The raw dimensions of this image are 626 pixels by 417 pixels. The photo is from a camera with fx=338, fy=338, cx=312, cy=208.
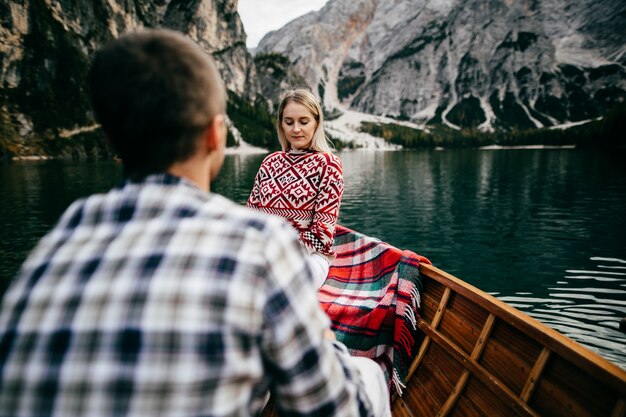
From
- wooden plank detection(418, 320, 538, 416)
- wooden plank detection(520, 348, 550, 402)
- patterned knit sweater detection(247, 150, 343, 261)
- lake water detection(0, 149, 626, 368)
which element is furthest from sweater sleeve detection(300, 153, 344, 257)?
lake water detection(0, 149, 626, 368)

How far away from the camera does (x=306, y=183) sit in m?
4.16

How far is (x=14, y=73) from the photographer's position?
357 ft

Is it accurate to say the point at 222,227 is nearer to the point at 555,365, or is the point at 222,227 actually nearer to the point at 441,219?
the point at 555,365

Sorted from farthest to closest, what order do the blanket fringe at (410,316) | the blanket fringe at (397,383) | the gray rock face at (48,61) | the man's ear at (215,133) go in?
the gray rock face at (48,61)
the blanket fringe at (410,316)
the blanket fringe at (397,383)
the man's ear at (215,133)

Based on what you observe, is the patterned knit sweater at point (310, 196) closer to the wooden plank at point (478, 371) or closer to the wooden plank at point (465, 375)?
the wooden plank at point (478, 371)

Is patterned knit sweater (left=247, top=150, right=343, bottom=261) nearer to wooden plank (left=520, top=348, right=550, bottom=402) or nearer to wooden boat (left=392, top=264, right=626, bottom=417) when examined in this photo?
wooden boat (left=392, top=264, right=626, bottom=417)

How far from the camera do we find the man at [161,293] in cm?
102

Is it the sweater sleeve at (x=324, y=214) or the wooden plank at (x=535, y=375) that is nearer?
the wooden plank at (x=535, y=375)

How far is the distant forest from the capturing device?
78312 millimetres

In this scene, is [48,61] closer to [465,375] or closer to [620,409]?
[465,375]

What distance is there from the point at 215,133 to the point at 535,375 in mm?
3135

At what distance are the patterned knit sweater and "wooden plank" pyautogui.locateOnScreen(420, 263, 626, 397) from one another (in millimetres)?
1560

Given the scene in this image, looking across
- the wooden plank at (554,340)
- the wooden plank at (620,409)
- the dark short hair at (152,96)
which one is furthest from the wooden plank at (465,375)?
the dark short hair at (152,96)

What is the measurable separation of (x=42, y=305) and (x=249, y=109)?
17878 cm
